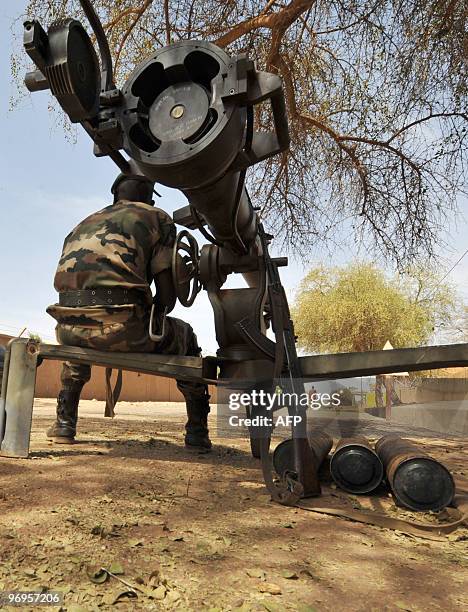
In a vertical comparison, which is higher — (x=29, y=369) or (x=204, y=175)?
(x=204, y=175)

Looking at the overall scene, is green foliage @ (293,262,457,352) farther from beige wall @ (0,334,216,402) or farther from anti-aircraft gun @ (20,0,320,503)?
anti-aircraft gun @ (20,0,320,503)

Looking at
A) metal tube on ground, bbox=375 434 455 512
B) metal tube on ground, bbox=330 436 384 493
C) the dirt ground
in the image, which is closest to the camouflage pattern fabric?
the dirt ground

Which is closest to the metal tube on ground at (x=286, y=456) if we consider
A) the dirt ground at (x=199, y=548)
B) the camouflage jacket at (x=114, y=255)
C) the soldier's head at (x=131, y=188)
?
the dirt ground at (x=199, y=548)

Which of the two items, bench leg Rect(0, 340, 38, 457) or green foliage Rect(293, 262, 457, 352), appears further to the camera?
green foliage Rect(293, 262, 457, 352)

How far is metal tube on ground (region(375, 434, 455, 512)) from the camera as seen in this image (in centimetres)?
231

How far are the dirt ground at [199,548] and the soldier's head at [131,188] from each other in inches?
71.1

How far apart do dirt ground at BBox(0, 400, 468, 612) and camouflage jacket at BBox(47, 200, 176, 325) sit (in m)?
0.87

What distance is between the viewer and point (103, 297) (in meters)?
2.94

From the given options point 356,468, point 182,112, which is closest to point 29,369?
point 182,112

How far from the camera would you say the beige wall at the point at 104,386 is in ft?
45.9

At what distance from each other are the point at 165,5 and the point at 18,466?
15.1 feet

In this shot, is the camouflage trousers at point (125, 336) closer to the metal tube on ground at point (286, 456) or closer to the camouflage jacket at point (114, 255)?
the camouflage jacket at point (114, 255)

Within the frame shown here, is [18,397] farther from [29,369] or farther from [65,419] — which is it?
[65,419]

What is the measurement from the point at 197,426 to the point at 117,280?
1.45 metres
